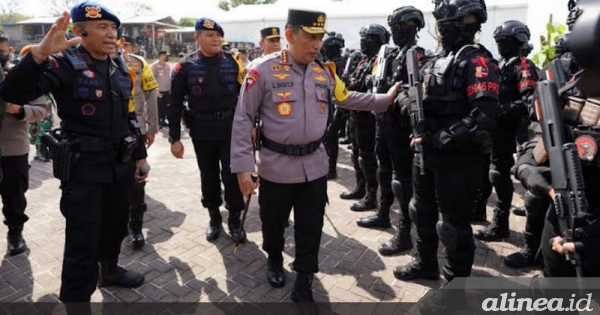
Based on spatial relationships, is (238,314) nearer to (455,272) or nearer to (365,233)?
(455,272)

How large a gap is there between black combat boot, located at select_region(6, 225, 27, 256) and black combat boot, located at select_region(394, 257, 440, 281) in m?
3.67

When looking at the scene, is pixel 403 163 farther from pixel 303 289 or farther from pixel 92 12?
pixel 92 12

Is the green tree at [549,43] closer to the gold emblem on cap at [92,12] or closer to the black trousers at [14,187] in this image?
the gold emblem on cap at [92,12]

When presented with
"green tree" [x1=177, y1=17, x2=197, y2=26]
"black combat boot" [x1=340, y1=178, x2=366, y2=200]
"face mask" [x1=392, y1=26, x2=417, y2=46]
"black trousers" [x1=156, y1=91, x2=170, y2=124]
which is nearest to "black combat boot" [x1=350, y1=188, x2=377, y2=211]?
"black combat boot" [x1=340, y1=178, x2=366, y2=200]

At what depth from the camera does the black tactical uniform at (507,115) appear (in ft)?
14.6

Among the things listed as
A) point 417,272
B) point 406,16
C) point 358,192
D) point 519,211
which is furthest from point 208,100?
point 519,211

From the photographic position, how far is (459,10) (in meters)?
2.99

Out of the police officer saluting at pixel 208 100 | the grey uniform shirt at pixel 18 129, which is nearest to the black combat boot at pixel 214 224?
the police officer saluting at pixel 208 100

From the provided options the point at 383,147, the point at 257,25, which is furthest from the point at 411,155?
the point at 257,25

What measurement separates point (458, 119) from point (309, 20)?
4.34ft

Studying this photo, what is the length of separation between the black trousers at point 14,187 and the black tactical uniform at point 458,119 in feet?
12.6

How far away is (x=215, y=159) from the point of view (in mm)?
4469

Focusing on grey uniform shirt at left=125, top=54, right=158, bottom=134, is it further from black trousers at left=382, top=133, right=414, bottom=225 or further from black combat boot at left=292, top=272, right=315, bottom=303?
black trousers at left=382, top=133, right=414, bottom=225

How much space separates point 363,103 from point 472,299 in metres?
1.81
